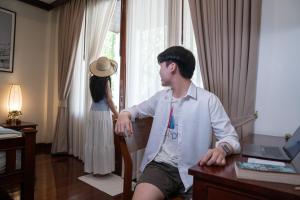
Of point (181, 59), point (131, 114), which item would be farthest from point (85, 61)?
point (181, 59)

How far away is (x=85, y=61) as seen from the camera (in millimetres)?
3340

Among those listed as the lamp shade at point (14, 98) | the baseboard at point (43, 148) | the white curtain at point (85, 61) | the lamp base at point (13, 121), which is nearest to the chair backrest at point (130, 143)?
the white curtain at point (85, 61)

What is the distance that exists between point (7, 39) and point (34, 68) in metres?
0.61

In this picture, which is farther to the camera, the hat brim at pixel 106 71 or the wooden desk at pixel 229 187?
the hat brim at pixel 106 71

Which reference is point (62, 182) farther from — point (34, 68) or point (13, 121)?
point (34, 68)

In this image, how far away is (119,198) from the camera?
87.2 inches

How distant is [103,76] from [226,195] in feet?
7.17

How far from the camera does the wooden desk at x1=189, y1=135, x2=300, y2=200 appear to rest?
643mm

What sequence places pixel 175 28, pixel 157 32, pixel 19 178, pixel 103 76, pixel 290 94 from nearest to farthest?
pixel 290 94 → pixel 19 178 → pixel 175 28 → pixel 157 32 → pixel 103 76

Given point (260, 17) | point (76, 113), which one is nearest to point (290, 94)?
point (260, 17)

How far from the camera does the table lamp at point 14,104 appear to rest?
3.40m

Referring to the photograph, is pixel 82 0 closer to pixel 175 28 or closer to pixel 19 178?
pixel 175 28

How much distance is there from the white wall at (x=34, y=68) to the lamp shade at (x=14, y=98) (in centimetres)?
15

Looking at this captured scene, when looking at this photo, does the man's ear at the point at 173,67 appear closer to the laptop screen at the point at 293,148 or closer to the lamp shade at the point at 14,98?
the laptop screen at the point at 293,148
